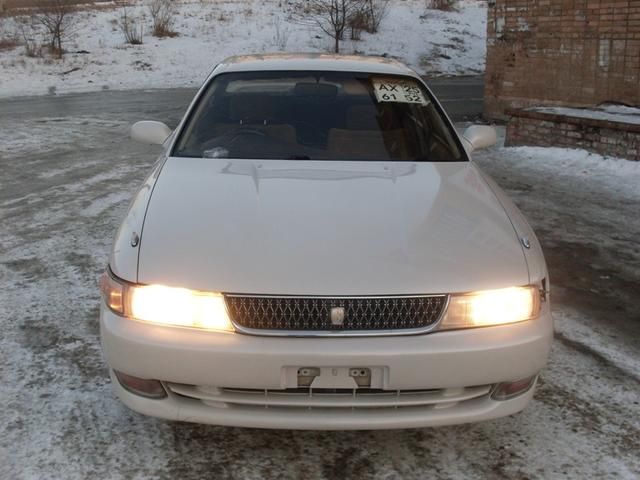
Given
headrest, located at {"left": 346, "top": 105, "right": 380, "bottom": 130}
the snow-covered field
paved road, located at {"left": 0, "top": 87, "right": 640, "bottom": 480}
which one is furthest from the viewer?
the snow-covered field

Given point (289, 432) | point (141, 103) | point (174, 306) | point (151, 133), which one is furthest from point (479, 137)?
point (141, 103)

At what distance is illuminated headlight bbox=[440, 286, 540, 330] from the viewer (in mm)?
2578

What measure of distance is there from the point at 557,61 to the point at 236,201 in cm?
904

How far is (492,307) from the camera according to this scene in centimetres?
263

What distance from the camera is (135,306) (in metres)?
2.62

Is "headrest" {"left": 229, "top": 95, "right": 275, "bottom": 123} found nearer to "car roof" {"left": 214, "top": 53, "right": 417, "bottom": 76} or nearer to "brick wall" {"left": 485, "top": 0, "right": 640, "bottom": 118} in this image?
"car roof" {"left": 214, "top": 53, "right": 417, "bottom": 76}

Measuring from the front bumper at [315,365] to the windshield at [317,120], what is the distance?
1477 millimetres

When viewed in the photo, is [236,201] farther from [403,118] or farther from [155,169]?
[403,118]

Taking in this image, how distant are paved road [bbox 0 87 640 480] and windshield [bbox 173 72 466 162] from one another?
4.07 ft

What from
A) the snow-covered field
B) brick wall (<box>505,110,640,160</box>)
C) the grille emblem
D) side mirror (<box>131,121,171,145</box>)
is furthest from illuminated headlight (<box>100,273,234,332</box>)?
the snow-covered field

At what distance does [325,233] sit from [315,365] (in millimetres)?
564

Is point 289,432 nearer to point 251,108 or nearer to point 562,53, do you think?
point 251,108

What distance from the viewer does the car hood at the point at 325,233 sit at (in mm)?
2572

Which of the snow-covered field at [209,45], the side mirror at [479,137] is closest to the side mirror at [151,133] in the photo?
the side mirror at [479,137]
